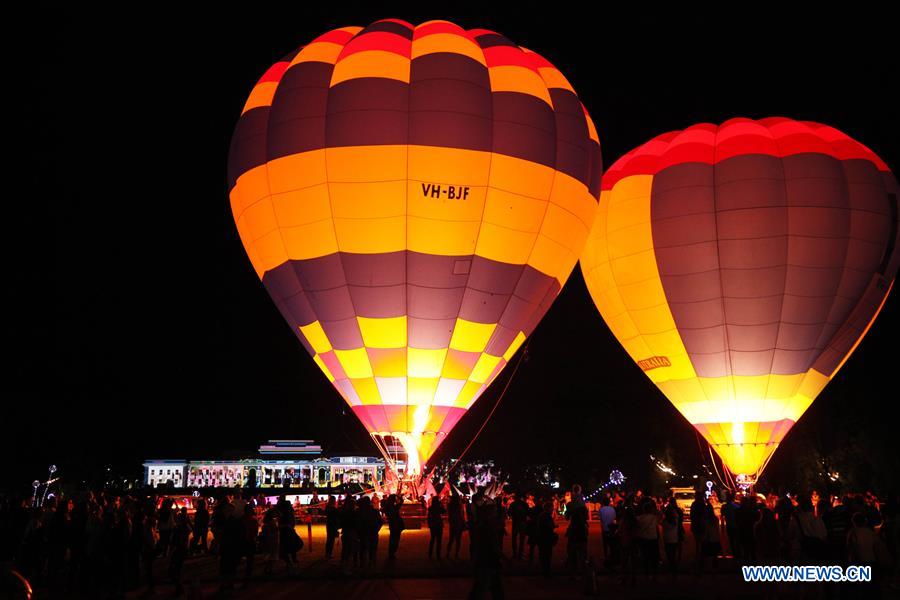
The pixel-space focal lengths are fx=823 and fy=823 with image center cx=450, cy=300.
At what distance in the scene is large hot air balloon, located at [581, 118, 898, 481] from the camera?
17547 millimetres

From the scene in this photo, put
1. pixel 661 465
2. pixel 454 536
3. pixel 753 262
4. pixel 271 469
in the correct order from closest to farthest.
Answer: pixel 454 536 < pixel 753 262 < pixel 661 465 < pixel 271 469

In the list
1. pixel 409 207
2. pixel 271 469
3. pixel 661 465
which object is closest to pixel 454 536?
pixel 409 207

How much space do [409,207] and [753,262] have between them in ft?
26.3

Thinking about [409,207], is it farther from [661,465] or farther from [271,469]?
[271,469]

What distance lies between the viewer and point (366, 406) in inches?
595

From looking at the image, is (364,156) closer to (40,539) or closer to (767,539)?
(40,539)

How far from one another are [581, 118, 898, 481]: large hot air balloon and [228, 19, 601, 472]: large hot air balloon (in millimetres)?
3490

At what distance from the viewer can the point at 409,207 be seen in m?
14.2

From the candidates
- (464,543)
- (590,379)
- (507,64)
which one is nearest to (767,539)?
(464,543)

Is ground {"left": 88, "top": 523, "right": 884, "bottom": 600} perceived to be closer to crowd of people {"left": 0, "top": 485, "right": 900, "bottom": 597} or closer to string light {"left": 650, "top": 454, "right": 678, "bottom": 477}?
crowd of people {"left": 0, "top": 485, "right": 900, "bottom": 597}

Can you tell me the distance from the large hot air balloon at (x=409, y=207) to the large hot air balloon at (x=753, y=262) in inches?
137

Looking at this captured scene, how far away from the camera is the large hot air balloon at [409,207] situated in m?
14.3

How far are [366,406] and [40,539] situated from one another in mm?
5985

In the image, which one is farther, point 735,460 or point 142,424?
point 142,424
